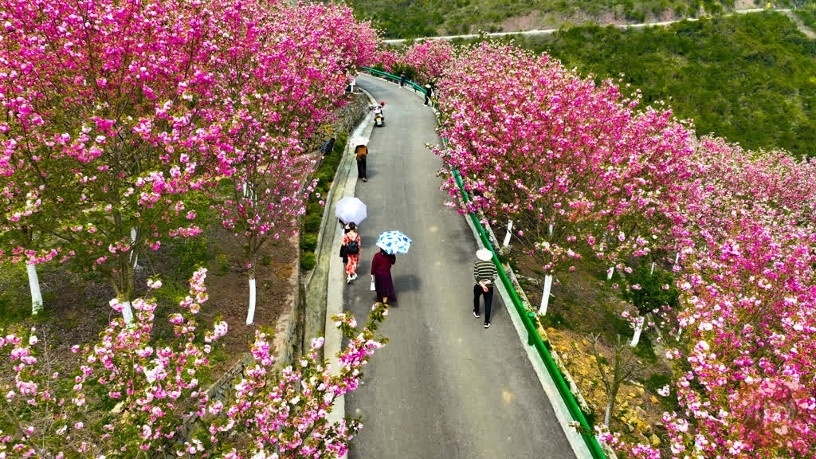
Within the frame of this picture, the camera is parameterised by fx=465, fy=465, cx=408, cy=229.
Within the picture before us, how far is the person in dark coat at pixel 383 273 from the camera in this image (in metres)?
14.0

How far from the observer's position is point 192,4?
10.6 m

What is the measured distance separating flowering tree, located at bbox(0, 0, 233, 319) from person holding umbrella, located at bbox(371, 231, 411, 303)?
5.48 m

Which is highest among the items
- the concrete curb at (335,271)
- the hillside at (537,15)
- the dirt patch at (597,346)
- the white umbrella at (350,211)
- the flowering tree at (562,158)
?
the hillside at (537,15)

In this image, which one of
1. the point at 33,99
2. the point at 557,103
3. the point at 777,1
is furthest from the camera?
the point at 777,1

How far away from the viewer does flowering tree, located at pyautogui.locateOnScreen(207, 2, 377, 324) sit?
13031 millimetres

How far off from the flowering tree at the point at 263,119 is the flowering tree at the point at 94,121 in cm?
158

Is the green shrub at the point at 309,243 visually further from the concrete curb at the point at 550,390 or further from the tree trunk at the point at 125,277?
the concrete curb at the point at 550,390

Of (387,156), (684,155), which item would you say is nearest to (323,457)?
(684,155)

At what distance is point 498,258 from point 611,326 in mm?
6472

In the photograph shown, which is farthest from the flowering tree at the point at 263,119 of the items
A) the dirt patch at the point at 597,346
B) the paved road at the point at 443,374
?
the dirt patch at the point at 597,346

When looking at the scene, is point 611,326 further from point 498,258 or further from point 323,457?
point 323,457

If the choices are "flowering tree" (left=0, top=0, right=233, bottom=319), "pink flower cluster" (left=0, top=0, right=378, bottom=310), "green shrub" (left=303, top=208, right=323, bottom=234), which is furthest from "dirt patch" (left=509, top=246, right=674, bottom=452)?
"flowering tree" (left=0, top=0, right=233, bottom=319)

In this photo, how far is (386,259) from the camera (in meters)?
14.0

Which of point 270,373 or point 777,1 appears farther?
point 777,1
